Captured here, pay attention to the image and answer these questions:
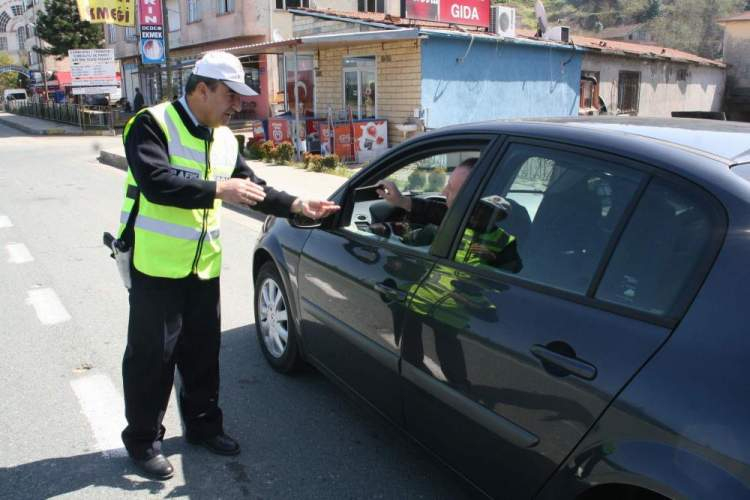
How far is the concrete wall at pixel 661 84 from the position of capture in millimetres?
21438

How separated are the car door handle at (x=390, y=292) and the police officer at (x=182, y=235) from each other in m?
0.53

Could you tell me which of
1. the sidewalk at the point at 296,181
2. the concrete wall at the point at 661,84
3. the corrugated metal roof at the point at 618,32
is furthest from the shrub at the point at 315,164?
the corrugated metal roof at the point at 618,32

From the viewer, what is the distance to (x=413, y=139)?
9.93ft

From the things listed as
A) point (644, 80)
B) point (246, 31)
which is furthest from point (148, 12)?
point (644, 80)

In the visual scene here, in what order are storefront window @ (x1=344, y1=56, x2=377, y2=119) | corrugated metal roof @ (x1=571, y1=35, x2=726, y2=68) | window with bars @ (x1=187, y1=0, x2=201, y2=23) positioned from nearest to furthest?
storefront window @ (x1=344, y1=56, x2=377, y2=119) → corrugated metal roof @ (x1=571, y1=35, x2=726, y2=68) → window with bars @ (x1=187, y1=0, x2=201, y2=23)

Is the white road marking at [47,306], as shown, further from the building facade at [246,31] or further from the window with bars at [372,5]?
the window with bars at [372,5]

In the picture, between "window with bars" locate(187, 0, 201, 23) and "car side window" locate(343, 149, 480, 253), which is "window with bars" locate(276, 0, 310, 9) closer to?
"window with bars" locate(187, 0, 201, 23)

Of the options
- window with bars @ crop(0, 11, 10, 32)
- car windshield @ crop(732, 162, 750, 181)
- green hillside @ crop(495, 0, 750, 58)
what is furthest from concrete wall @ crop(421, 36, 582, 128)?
window with bars @ crop(0, 11, 10, 32)

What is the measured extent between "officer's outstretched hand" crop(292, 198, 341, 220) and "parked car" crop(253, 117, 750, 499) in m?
0.20

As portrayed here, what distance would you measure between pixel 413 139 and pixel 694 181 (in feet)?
4.68

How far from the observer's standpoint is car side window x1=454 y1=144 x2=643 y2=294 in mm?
2084

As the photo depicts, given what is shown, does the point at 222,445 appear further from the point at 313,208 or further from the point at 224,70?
the point at 224,70

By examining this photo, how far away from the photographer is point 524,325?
2.12m

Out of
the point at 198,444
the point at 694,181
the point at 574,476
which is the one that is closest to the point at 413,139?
the point at 694,181
